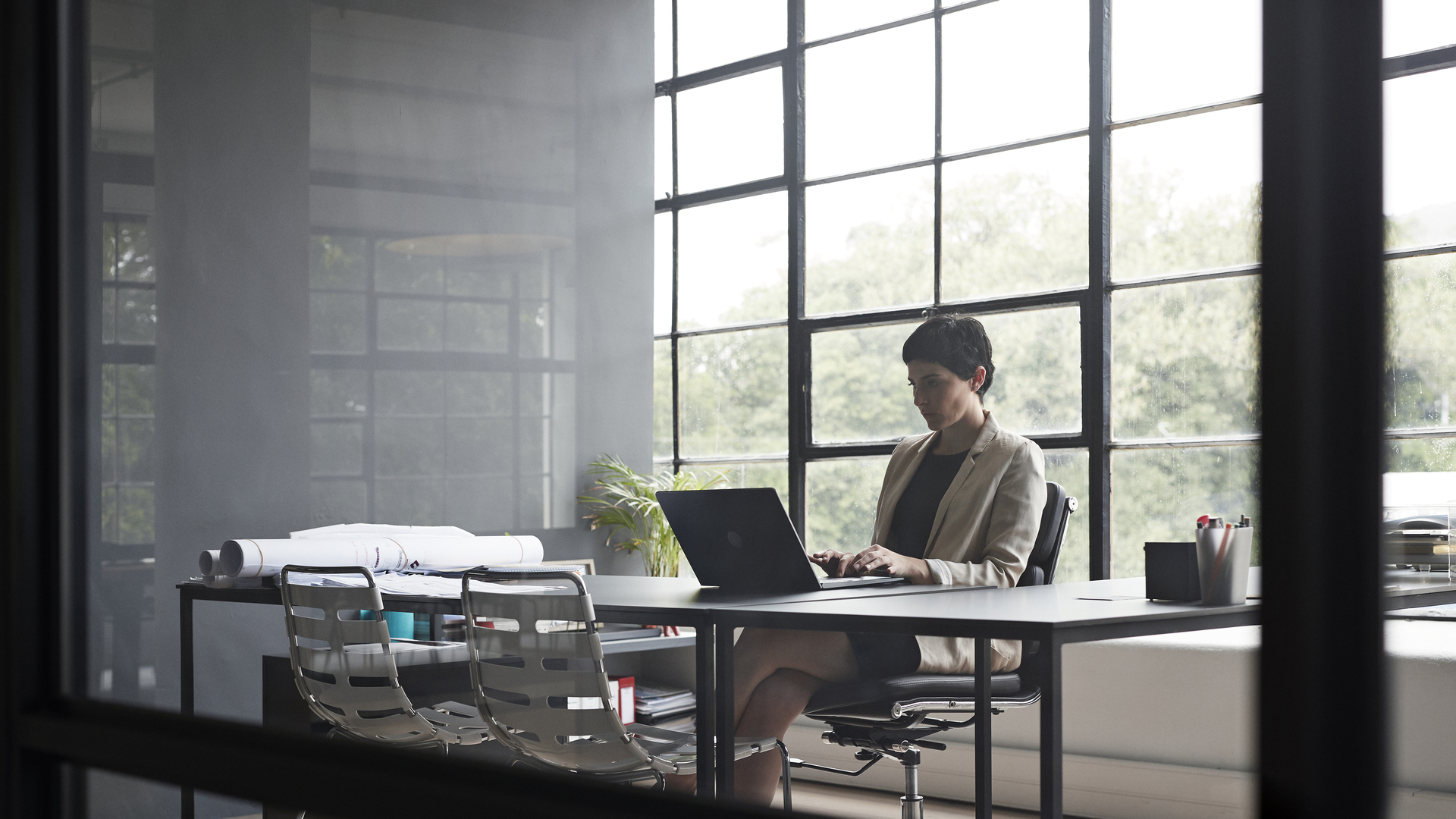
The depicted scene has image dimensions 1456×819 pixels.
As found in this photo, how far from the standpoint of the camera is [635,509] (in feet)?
18.2

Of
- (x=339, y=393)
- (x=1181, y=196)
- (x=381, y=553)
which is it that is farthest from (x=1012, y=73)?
(x=381, y=553)

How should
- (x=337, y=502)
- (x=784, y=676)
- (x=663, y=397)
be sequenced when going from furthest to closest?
(x=663, y=397) → (x=337, y=502) → (x=784, y=676)

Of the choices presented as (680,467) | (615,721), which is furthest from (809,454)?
(615,721)

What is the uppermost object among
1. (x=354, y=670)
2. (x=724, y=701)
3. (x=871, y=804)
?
(x=724, y=701)

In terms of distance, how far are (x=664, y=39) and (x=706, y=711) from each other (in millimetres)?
4739

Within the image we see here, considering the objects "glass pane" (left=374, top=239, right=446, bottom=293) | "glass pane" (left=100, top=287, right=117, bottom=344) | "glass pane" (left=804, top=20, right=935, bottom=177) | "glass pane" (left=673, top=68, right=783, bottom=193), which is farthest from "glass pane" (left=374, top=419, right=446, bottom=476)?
"glass pane" (left=804, top=20, right=935, bottom=177)

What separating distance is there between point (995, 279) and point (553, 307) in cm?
187

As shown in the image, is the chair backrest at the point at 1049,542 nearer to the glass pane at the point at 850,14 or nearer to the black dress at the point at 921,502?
the black dress at the point at 921,502

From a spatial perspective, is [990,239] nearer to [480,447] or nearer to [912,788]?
[480,447]

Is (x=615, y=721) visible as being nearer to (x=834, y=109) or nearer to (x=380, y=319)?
(x=380, y=319)

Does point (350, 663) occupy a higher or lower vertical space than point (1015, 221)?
lower

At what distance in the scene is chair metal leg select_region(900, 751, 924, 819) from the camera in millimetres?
2725

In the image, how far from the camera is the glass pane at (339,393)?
4.71 m

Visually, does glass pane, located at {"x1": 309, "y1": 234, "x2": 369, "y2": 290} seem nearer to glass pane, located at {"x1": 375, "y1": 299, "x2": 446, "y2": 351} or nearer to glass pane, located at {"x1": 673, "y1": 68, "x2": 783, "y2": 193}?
glass pane, located at {"x1": 375, "y1": 299, "x2": 446, "y2": 351}
